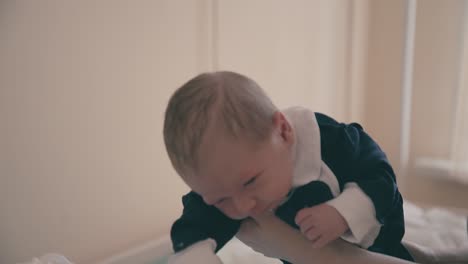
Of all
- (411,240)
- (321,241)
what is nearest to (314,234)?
(321,241)

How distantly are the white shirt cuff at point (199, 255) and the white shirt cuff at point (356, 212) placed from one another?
0.17 metres

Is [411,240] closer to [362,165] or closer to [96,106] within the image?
[362,165]

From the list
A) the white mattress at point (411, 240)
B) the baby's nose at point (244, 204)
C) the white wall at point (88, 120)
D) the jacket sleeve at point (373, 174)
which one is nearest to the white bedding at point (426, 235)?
the white mattress at point (411, 240)

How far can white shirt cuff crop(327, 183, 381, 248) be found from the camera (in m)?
0.62

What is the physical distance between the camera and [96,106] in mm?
1084

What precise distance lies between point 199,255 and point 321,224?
17 centimetres

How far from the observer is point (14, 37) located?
0.93 meters

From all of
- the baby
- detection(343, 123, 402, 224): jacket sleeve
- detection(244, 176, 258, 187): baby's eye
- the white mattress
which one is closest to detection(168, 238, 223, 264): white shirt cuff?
the baby

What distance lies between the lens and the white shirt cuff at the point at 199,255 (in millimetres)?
634

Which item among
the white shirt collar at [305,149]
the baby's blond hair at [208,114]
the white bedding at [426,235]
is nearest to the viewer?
the baby's blond hair at [208,114]

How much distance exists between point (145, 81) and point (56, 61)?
0.23m

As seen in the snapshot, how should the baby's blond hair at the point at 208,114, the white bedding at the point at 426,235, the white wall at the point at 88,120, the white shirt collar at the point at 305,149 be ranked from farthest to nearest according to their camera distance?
the white bedding at the point at 426,235 < the white wall at the point at 88,120 < the white shirt collar at the point at 305,149 < the baby's blond hair at the point at 208,114

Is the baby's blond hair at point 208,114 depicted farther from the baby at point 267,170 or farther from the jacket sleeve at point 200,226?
the jacket sleeve at point 200,226

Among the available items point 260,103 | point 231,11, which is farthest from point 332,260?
point 231,11
